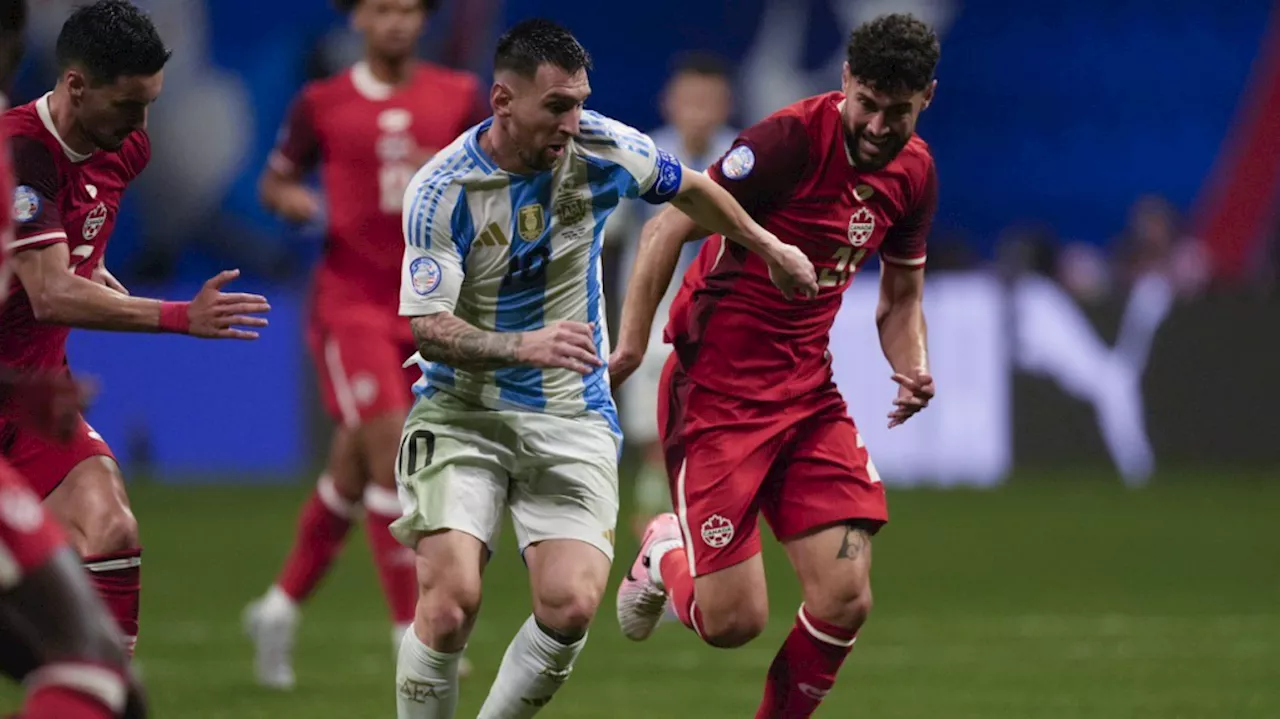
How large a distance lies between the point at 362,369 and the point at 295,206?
78 cm

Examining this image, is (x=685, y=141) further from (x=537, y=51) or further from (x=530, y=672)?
(x=530, y=672)

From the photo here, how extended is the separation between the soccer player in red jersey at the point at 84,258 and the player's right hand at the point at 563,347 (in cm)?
70

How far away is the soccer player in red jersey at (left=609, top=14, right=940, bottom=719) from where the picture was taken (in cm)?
622

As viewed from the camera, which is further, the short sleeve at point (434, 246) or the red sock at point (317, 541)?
the red sock at point (317, 541)

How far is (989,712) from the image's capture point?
7281 mm

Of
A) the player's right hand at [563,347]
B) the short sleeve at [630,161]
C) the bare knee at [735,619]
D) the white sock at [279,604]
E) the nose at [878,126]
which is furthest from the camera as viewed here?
the white sock at [279,604]

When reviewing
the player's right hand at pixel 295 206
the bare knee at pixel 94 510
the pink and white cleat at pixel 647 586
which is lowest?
the pink and white cleat at pixel 647 586

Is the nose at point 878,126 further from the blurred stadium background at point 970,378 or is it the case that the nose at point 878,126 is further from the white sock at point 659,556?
the blurred stadium background at point 970,378

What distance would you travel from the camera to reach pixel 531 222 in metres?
5.79

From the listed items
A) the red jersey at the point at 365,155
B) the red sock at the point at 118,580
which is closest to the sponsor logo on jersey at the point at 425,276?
the red sock at the point at 118,580

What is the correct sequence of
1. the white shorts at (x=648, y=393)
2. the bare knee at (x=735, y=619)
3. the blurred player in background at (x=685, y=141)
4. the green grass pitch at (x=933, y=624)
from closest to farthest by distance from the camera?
the bare knee at (x=735, y=619) → the green grass pitch at (x=933, y=624) → the blurred player in background at (x=685, y=141) → the white shorts at (x=648, y=393)

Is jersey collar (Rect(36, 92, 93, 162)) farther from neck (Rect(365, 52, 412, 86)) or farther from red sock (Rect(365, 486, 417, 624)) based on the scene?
neck (Rect(365, 52, 412, 86))

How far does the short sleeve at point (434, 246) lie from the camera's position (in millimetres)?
5559

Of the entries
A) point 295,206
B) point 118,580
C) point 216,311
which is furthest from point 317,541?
point 216,311
